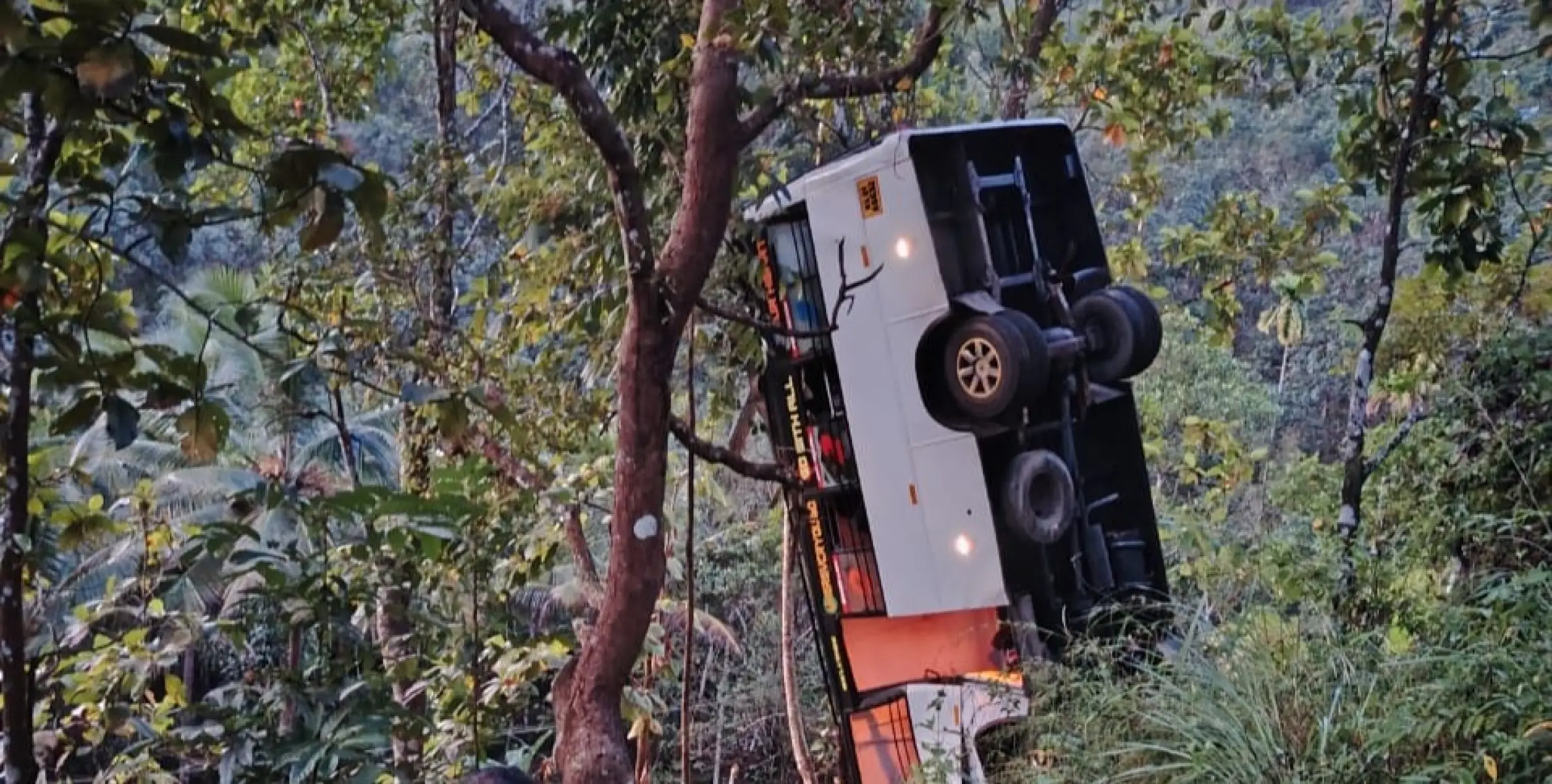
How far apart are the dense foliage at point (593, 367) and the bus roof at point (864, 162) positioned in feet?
0.65

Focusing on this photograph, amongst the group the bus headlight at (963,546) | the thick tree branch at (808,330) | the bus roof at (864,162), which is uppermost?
the bus roof at (864,162)

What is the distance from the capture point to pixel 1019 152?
5387 millimetres

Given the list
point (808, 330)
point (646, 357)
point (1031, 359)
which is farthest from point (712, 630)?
point (646, 357)

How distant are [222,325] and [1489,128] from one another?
13.2 feet

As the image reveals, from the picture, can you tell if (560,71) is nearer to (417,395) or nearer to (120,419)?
(417,395)

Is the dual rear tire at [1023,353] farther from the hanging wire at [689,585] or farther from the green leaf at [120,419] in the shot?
the green leaf at [120,419]

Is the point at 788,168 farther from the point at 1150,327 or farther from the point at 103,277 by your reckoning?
the point at 103,277

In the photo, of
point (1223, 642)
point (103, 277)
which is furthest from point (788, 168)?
point (103, 277)

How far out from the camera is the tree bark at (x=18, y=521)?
1.83m

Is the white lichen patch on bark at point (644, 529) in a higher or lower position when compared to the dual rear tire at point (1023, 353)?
lower

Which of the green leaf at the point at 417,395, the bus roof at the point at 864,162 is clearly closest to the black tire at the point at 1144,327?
the bus roof at the point at 864,162

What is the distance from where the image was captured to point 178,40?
4.74 ft

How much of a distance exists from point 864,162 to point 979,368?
1029 mm

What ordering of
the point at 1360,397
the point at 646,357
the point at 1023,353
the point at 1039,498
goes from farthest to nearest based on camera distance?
the point at 1039,498
the point at 1023,353
the point at 1360,397
the point at 646,357
